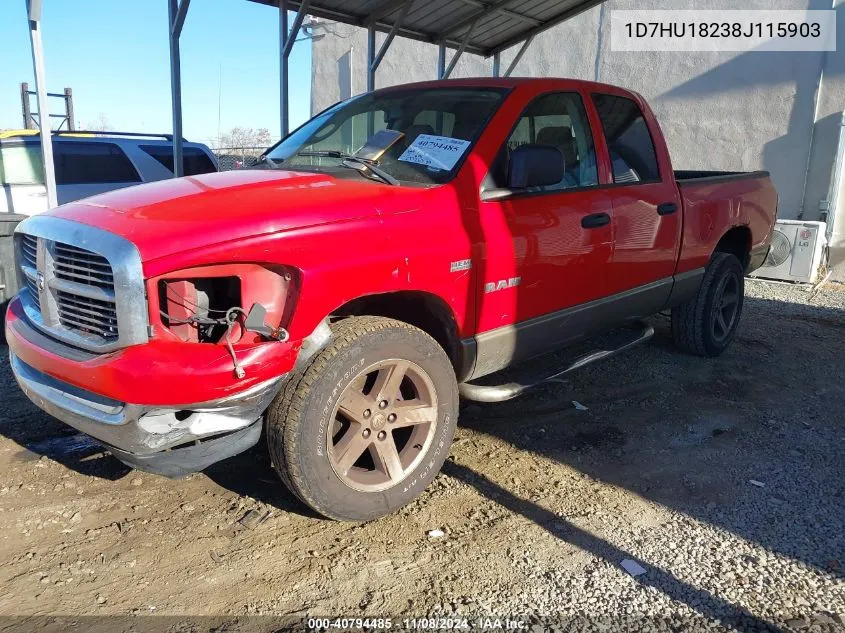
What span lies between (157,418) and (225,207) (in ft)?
2.88

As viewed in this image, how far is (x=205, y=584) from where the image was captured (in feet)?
8.71

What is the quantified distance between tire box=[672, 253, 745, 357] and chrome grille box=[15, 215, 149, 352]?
13.9 feet

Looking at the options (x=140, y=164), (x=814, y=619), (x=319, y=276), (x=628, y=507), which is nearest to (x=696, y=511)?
(x=628, y=507)

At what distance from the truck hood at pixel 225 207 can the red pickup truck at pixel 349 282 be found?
1 centimetres

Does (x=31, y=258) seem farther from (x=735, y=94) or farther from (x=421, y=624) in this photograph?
(x=735, y=94)

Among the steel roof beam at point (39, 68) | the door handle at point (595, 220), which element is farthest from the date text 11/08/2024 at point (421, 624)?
the steel roof beam at point (39, 68)

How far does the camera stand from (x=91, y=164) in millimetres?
8984

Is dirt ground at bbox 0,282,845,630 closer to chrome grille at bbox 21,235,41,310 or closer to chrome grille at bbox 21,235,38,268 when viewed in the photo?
chrome grille at bbox 21,235,41,310

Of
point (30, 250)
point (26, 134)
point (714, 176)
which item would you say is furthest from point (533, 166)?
point (26, 134)

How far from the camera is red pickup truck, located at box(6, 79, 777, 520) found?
254 cm

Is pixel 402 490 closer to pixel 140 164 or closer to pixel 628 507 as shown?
pixel 628 507

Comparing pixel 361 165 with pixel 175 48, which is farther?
pixel 175 48

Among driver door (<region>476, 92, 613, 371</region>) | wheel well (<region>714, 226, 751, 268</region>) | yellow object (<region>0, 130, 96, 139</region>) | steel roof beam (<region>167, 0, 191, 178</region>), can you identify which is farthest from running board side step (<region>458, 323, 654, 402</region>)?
yellow object (<region>0, 130, 96, 139</region>)

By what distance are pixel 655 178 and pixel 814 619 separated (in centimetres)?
294
